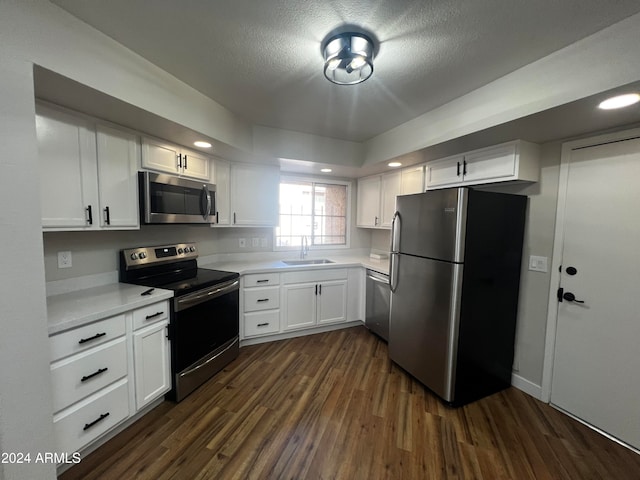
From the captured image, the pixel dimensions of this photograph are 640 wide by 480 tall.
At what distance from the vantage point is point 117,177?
6.28ft

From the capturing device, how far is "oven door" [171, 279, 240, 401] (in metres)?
2.06

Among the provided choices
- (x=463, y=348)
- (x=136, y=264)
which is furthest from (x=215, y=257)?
(x=463, y=348)

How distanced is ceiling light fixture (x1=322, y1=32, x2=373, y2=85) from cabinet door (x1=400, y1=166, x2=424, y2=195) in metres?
1.61

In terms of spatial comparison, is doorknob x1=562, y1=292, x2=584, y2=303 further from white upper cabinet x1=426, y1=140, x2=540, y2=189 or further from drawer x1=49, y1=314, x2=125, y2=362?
drawer x1=49, y1=314, x2=125, y2=362

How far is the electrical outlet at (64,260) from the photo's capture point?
6.01 ft

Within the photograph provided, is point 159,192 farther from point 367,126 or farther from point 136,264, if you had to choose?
point 367,126

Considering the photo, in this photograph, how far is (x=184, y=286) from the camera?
6.95 ft

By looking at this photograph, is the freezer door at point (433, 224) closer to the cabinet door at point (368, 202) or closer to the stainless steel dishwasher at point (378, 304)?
the stainless steel dishwasher at point (378, 304)

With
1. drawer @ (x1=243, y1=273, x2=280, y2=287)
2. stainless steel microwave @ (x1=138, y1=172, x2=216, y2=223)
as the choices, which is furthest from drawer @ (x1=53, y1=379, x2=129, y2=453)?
drawer @ (x1=243, y1=273, x2=280, y2=287)

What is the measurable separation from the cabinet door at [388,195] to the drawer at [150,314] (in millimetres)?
2657

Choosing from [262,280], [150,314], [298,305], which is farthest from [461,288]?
[150,314]

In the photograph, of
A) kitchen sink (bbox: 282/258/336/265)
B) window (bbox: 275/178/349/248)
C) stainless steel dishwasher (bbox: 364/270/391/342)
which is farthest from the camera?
window (bbox: 275/178/349/248)

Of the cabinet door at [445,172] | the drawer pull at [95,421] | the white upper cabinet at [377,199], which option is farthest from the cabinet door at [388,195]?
the drawer pull at [95,421]

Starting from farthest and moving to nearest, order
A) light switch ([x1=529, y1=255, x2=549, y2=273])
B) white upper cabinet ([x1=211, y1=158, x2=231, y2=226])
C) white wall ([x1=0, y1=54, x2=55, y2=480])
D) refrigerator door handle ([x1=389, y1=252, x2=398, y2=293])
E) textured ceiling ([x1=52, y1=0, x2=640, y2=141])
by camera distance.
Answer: white upper cabinet ([x1=211, y1=158, x2=231, y2=226]), refrigerator door handle ([x1=389, y1=252, x2=398, y2=293]), light switch ([x1=529, y1=255, x2=549, y2=273]), textured ceiling ([x1=52, y1=0, x2=640, y2=141]), white wall ([x1=0, y1=54, x2=55, y2=480])
